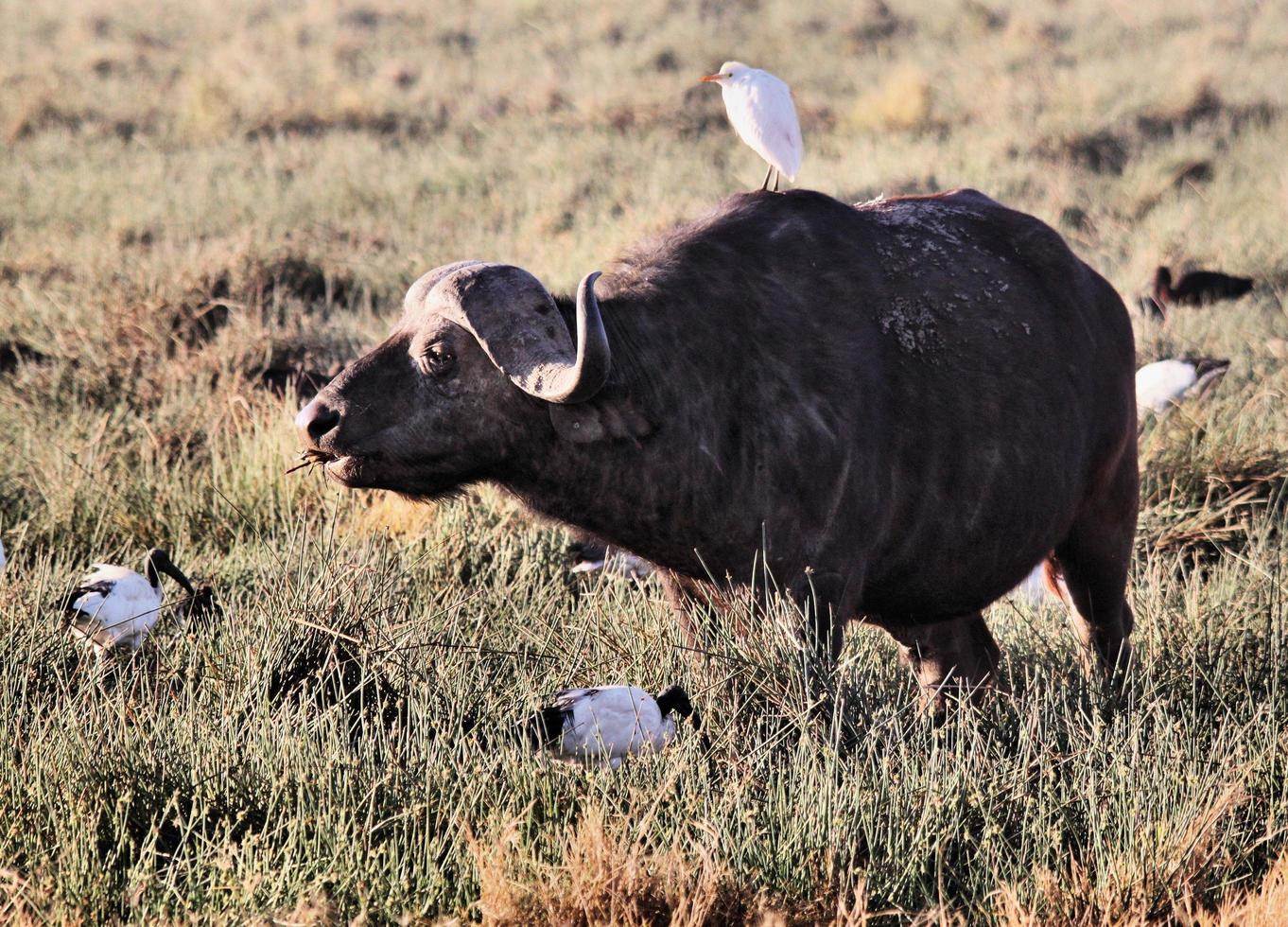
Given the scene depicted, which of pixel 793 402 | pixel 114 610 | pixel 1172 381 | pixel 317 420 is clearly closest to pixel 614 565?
pixel 793 402

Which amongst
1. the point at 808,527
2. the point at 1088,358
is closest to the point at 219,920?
the point at 808,527

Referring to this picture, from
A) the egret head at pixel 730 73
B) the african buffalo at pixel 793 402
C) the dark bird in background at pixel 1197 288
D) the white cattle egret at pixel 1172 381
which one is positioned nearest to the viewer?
the african buffalo at pixel 793 402

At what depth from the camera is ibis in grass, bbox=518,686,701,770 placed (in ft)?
13.7

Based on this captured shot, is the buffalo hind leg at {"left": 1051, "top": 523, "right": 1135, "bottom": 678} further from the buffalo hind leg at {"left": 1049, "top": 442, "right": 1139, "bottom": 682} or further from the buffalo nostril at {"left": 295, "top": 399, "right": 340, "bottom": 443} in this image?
the buffalo nostril at {"left": 295, "top": 399, "right": 340, "bottom": 443}

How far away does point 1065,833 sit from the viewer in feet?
13.4

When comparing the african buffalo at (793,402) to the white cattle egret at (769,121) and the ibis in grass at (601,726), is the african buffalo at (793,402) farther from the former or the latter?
the white cattle egret at (769,121)

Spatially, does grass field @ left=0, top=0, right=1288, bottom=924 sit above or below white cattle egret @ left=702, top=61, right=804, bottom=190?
below

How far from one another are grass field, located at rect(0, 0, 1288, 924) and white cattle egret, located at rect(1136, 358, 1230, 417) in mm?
239

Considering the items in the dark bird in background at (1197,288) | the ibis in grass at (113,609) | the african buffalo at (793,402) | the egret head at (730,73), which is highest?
the egret head at (730,73)

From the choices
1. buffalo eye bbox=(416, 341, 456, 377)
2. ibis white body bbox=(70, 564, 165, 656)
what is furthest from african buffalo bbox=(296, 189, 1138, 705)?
ibis white body bbox=(70, 564, 165, 656)

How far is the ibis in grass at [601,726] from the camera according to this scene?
13.7 feet

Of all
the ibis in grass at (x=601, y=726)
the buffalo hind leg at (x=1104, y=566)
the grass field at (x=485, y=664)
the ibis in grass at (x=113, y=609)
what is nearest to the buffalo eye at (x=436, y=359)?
the grass field at (x=485, y=664)

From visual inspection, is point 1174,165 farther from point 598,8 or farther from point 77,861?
point 598,8

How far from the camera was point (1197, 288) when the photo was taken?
11.6 m
